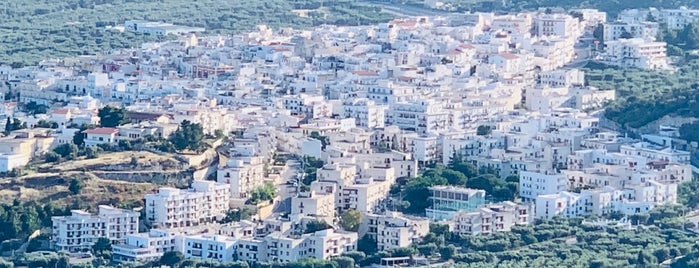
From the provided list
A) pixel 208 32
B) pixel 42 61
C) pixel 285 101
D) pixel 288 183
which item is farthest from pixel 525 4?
pixel 288 183

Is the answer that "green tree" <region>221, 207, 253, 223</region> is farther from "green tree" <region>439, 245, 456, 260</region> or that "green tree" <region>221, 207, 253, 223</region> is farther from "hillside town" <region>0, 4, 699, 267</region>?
"green tree" <region>439, 245, 456, 260</region>

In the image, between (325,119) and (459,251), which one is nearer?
(459,251)

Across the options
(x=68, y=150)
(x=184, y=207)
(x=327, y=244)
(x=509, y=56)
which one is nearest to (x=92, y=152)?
(x=68, y=150)

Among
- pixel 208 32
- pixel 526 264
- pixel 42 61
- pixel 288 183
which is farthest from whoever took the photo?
pixel 208 32

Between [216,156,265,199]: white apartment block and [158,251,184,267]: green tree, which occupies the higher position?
[216,156,265,199]: white apartment block

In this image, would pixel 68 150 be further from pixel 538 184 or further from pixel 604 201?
pixel 604 201

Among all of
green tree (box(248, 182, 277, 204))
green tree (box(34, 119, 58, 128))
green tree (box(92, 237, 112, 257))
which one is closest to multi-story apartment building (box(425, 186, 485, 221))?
green tree (box(248, 182, 277, 204))

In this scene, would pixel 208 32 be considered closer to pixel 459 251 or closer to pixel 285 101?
pixel 285 101
